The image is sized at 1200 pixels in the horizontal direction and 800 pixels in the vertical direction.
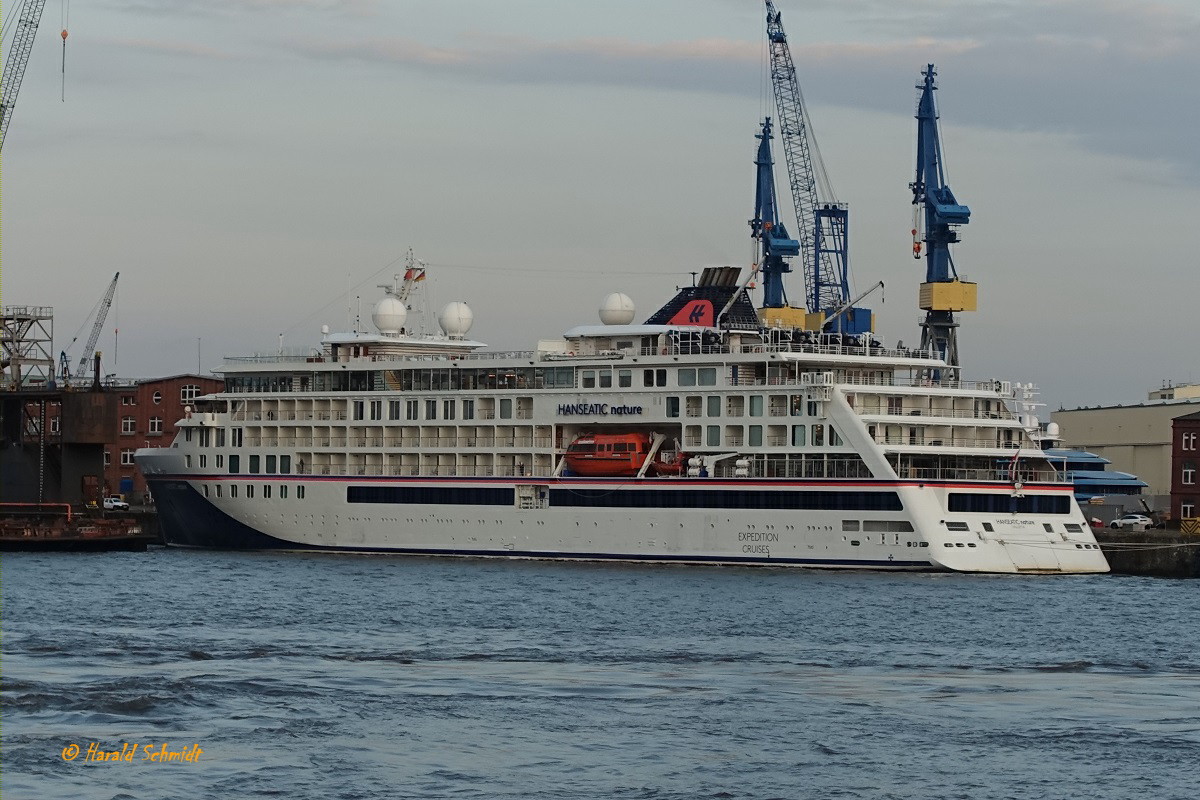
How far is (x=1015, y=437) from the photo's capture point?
227ft

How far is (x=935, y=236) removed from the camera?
9975 cm

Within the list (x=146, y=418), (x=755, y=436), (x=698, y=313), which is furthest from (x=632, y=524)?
(x=146, y=418)

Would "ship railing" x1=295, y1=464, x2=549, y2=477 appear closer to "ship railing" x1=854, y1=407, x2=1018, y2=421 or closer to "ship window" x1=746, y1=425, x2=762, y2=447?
"ship window" x1=746, y1=425, x2=762, y2=447

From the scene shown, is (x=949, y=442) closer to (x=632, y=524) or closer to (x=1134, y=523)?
(x=632, y=524)

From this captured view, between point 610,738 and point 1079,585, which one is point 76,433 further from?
point 610,738

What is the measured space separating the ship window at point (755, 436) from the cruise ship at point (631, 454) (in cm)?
28

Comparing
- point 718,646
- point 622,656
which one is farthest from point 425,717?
point 718,646

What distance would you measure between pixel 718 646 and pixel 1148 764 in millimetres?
14532

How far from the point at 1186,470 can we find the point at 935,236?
19729mm

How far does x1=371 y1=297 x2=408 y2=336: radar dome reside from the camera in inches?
3226

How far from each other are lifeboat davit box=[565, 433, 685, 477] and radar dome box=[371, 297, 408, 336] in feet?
43.3

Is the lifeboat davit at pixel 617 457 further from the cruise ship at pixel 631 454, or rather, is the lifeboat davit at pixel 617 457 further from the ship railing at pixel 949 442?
the ship railing at pixel 949 442

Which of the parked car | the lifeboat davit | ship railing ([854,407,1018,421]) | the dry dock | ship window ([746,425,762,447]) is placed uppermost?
ship railing ([854,407,1018,421])

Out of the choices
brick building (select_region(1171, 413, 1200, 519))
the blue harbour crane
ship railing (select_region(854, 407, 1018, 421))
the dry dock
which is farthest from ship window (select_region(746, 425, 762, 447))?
the blue harbour crane
